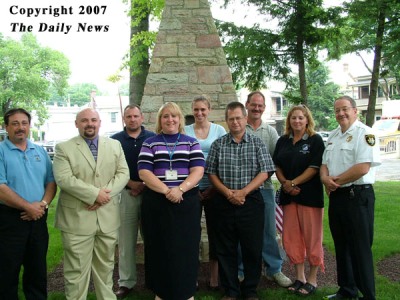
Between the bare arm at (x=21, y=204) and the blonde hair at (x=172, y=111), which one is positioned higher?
the blonde hair at (x=172, y=111)

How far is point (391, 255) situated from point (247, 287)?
292cm

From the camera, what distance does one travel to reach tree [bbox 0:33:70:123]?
2977 centimetres

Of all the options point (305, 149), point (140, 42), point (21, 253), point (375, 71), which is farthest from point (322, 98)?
point (21, 253)

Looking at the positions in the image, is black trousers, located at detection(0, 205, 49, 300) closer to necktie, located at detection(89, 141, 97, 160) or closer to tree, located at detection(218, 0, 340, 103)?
necktie, located at detection(89, 141, 97, 160)

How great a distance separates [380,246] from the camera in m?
6.18

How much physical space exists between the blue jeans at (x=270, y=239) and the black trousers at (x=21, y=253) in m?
2.10

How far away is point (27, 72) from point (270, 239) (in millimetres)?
30052

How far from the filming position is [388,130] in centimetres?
2969

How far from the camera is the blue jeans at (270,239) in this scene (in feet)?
15.0

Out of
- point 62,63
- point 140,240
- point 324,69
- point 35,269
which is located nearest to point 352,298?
point 140,240

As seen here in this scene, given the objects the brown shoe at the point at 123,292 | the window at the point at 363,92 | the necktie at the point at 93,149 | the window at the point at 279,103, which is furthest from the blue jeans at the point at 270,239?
the window at the point at 279,103

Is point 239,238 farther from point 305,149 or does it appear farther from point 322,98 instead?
point 322,98

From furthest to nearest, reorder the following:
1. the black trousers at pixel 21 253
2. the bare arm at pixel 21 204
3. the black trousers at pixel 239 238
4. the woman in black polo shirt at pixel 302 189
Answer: the woman in black polo shirt at pixel 302 189 → the black trousers at pixel 239 238 → the black trousers at pixel 21 253 → the bare arm at pixel 21 204

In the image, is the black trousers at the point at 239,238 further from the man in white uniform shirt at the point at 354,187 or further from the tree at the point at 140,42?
the tree at the point at 140,42
